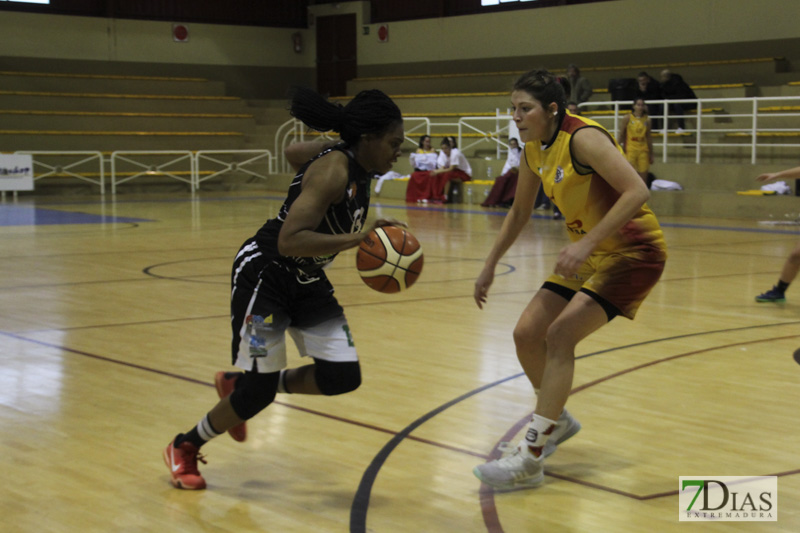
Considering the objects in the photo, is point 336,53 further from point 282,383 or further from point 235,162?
point 282,383

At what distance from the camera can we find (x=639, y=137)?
14.6 meters

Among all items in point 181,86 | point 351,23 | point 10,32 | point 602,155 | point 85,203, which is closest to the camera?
point 602,155

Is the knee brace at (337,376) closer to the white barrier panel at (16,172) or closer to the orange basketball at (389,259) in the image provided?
the orange basketball at (389,259)

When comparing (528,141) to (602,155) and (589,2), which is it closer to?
(602,155)

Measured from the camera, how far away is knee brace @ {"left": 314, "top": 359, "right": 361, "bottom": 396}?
3.37 m

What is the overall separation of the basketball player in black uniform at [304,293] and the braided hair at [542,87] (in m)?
0.47

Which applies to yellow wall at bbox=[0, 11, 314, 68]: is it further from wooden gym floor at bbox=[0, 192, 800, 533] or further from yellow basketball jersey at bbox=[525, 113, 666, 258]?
yellow basketball jersey at bbox=[525, 113, 666, 258]

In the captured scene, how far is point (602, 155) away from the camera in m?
3.34

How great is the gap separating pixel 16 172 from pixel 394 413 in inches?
666

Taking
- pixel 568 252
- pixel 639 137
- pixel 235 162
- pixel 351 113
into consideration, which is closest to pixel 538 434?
pixel 568 252

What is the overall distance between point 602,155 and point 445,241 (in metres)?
8.14

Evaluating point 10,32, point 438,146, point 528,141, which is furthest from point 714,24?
point 528,141

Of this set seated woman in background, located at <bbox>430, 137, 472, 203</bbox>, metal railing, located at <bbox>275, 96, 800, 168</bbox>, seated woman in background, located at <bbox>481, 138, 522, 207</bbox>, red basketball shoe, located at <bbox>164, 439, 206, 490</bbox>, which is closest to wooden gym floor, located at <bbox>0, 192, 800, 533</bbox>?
red basketball shoe, located at <bbox>164, 439, 206, 490</bbox>

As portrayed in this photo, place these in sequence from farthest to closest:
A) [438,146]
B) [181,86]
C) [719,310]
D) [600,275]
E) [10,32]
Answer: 1. [181,86]
2. [10,32]
3. [438,146]
4. [719,310]
5. [600,275]
